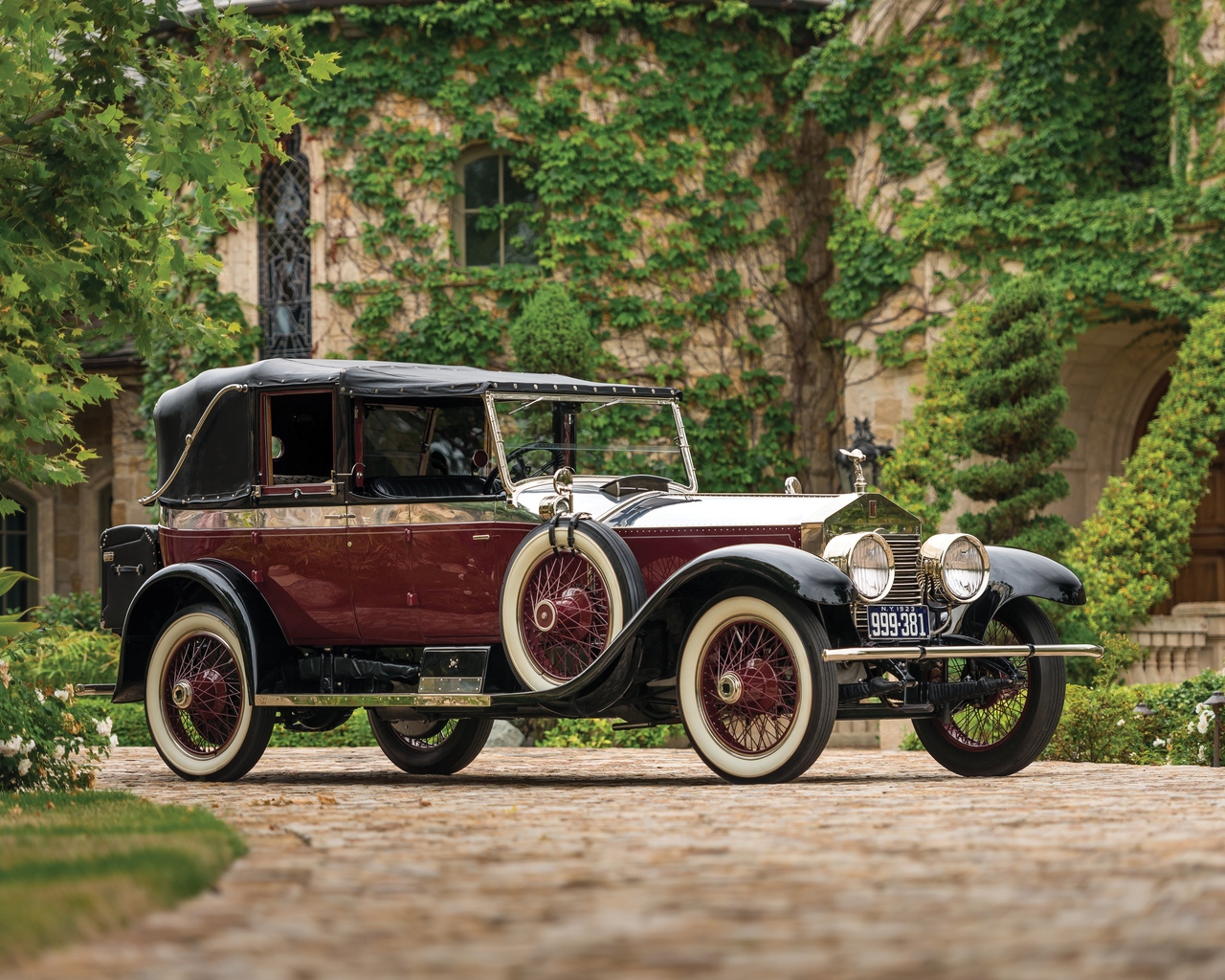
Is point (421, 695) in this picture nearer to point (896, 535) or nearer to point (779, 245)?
point (896, 535)

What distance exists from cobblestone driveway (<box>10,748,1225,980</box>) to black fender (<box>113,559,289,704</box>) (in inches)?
59.8

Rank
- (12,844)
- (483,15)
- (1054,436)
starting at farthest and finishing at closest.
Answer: (483,15) → (1054,436) → (12,844)

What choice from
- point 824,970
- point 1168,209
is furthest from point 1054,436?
point 824,970

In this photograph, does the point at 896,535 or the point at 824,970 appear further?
the point at 896,535

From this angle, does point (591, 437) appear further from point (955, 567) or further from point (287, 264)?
point (287, 264)

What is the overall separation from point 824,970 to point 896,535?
4748 mm

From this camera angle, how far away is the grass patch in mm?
3363

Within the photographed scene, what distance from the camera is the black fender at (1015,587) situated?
7672 millimetres

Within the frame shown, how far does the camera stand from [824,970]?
9.46 feet

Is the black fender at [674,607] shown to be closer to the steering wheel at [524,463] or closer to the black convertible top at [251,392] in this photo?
the steering wheel at [524,463]

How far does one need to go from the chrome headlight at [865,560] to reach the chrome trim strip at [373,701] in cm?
176

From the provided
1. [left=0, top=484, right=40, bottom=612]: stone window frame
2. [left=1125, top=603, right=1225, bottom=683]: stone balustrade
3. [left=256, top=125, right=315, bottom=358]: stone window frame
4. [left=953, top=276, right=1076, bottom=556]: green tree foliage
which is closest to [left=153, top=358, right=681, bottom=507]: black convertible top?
[left=953, top=276, right=1076, bottom=556]: green tree foliage

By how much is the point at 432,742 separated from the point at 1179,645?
7467 mm

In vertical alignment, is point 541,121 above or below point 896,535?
above
